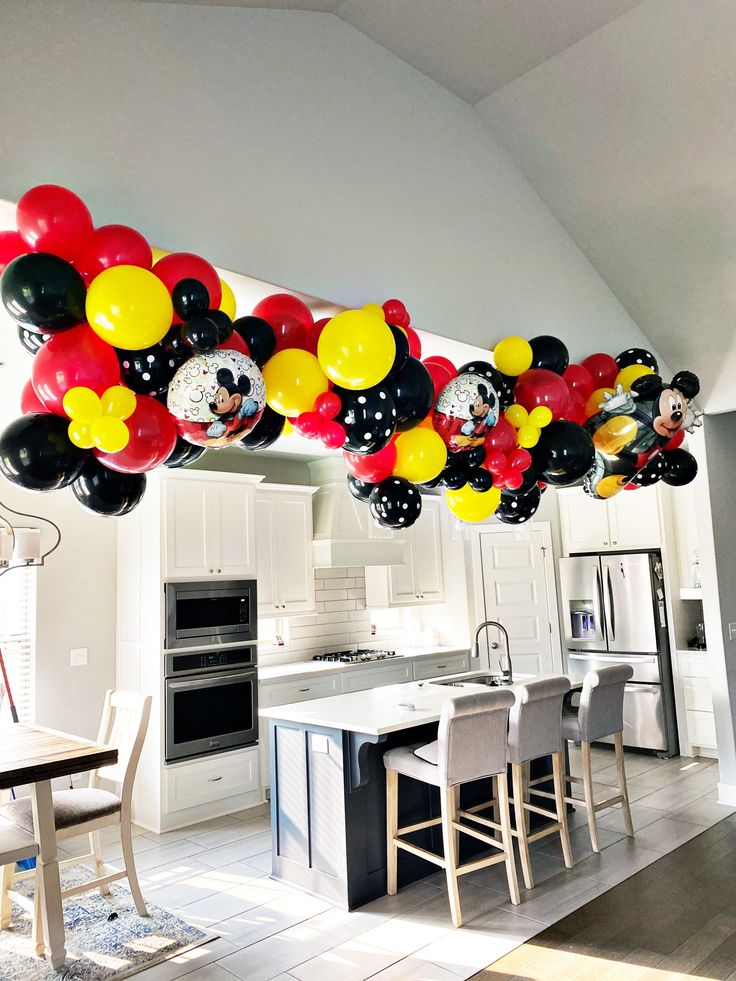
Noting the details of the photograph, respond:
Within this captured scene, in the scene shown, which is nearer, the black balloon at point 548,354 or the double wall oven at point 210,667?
the black balloon at point 548,354

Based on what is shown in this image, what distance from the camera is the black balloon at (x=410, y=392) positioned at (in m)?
2.49

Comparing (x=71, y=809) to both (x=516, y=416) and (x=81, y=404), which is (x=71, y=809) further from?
(x=516, y=416)

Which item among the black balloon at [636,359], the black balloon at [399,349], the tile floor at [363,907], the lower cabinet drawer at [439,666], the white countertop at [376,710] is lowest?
the tile floor at [363,907]

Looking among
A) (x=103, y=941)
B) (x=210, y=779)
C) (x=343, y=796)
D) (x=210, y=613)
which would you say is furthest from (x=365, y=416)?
(x=210, y=779)

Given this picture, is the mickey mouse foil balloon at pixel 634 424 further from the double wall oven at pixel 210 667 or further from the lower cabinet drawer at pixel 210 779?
the lower cabinet drawer at pixel 210 779

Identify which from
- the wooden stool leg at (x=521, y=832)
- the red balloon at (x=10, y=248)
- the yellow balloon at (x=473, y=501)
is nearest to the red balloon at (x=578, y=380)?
the yellow balloon at (x=473, y=501)

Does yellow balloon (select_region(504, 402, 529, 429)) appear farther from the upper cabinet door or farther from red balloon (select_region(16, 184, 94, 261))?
the upper cabinet door

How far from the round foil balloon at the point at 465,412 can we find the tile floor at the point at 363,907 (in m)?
2.06

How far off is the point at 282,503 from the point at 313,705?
219 cm

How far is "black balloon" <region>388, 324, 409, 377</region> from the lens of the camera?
244 centimetres

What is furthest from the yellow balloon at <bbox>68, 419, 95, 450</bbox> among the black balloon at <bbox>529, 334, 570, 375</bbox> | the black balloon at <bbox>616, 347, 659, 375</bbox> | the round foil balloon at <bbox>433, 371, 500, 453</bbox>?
the black balloon at <bbox>616, 347, 659, 375</bbox>

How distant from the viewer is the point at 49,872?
2.87 m

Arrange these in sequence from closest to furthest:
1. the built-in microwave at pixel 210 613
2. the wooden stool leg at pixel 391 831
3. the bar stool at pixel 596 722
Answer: the wooden stool leg at pixel 391 831, the bar stool at pixel 596 722, the built-in microwave at pixel 210 613

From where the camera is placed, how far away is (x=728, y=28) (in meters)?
2.94
